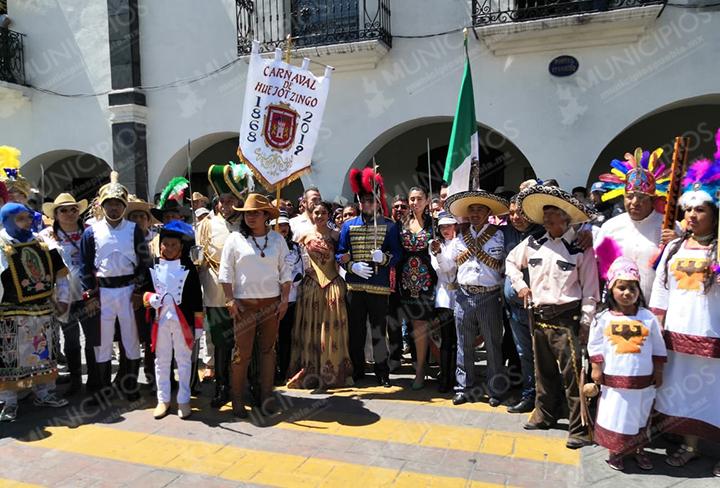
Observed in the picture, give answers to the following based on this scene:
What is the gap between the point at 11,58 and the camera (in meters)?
11.6

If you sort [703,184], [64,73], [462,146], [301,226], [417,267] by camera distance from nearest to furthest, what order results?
[703,184], [417,267], [462,146], [301,226], [64,73]

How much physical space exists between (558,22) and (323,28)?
3.92 meters

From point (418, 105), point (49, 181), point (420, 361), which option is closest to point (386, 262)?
point (420, 361)

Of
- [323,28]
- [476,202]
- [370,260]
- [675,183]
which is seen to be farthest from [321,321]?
[323,28]

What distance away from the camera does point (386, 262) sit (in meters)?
5.54

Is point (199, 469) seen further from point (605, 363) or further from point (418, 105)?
point (418, 105)

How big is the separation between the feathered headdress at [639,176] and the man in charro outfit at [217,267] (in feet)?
10.2

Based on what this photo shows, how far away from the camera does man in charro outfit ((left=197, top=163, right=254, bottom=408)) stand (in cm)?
509

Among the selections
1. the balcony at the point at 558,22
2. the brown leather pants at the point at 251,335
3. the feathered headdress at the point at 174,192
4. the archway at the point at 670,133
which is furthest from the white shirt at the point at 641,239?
the archway at the point at 670,133

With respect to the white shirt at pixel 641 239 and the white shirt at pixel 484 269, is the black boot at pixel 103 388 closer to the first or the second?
the white shirt at pixel 484 269

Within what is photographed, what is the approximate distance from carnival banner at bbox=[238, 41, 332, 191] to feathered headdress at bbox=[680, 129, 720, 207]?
9.98ft

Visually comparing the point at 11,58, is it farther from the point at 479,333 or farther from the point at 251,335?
the point at 479,333

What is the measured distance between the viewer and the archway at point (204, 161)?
1125 cm

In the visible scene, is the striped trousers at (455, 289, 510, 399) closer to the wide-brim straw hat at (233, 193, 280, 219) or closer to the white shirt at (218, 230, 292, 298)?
the white shirt at (218, 230, 292, 298)
